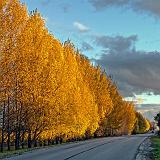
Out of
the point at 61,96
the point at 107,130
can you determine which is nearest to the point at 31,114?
the point at 61,96

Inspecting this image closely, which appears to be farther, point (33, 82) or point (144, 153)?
point (33, 82)

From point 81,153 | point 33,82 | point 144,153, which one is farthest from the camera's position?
point 33,82

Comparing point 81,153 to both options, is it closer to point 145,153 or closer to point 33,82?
point 145,153

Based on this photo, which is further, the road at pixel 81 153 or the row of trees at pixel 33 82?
the row of trees at pixel 33 82

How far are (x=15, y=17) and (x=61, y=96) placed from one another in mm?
14390

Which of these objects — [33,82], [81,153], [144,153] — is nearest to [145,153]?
[144,153]

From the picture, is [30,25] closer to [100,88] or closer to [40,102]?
[40,102]

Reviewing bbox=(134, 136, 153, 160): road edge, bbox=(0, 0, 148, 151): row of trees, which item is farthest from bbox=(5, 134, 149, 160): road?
bbox=(0, 0, 148, 151): row of trees

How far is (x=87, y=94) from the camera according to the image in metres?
73.2

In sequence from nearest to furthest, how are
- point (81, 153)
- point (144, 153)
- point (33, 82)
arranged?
point (81, 153) < point (144, 153) < point (33, 82)

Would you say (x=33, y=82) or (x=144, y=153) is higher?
(x=33, y=82)

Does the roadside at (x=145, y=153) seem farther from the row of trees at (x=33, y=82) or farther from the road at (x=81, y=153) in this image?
the row of trees at (x=33, y=82)

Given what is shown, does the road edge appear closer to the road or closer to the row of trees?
the road

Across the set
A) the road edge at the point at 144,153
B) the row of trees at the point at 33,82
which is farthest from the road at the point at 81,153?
the row of trees at the point at 33,82
